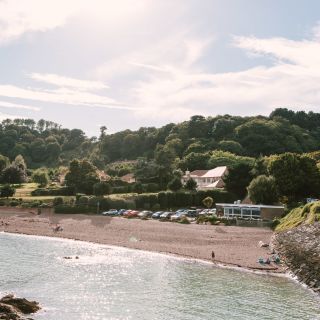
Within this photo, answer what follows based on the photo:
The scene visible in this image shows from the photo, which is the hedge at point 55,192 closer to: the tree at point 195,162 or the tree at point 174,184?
the tree at point 174,184

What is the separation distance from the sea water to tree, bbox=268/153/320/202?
3186 centimetres

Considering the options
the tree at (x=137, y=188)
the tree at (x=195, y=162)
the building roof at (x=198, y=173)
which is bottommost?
the tree at (x=137, y=188)

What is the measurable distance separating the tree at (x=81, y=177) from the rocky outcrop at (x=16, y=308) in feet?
219

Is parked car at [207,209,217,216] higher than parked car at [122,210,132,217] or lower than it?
higher

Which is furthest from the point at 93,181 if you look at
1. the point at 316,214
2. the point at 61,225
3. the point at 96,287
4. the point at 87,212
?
the point at 96,287

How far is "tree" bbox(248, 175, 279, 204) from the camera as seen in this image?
78.3m

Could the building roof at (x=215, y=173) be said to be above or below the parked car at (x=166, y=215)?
above

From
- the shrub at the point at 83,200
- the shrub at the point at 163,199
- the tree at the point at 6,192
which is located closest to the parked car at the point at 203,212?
the shrub at the point at 163,199

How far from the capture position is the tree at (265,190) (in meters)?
78.3

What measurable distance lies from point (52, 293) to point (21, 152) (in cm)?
14143

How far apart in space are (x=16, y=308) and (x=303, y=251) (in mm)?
28132

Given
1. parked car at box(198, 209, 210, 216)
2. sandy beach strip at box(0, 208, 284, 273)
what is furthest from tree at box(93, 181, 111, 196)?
parked car at box(198, 209, 210, 216)

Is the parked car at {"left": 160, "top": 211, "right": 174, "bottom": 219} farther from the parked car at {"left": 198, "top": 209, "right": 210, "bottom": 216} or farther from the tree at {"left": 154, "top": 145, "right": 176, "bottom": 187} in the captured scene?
the tree at {"left": 154, "top": 145, "right": 176, "bottom": 187}

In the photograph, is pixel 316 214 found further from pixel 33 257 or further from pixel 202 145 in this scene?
pixel 202 145
